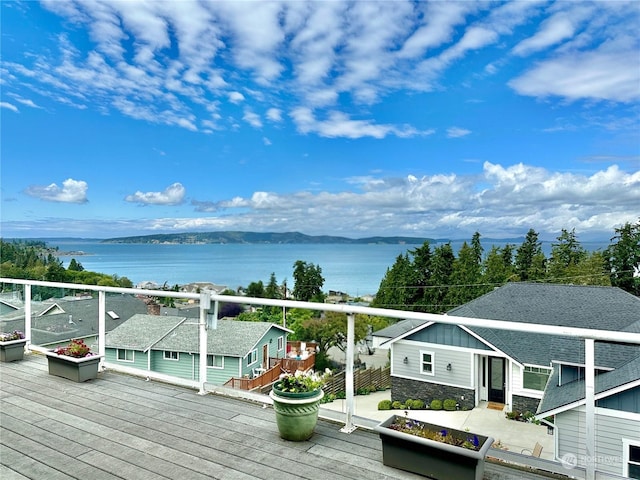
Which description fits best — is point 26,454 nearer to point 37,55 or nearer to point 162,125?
point 37,55

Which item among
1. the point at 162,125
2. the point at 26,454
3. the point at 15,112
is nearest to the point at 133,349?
the point at 26,454

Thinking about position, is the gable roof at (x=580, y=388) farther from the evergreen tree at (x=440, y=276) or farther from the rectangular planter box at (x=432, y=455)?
the evergreen tree at (x=440, y=276)

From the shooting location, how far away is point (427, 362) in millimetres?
2963

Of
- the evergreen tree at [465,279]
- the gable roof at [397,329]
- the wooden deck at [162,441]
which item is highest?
the gable roof at [397,329]

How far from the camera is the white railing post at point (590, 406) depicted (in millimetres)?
2314

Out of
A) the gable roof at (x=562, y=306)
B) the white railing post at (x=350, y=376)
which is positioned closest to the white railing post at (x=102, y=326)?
the white railing post at (x=350, y=376)

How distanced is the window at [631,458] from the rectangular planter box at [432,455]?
689 millimetres

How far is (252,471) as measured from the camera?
2564 mm

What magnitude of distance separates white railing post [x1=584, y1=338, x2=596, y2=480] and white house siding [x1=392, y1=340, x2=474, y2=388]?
0.67 meters

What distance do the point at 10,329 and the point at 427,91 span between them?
6959cm

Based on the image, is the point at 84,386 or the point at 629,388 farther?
the point at 84,386

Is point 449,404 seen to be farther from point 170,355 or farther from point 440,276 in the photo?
point 440,276

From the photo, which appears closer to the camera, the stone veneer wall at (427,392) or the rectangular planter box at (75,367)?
the stone veneer wall at (427,392)

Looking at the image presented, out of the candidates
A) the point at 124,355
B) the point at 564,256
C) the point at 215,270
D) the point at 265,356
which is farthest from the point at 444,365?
the point at 215,270
